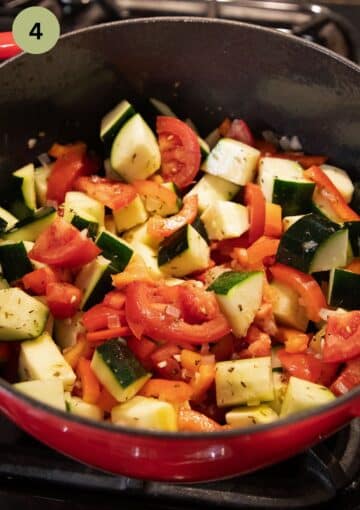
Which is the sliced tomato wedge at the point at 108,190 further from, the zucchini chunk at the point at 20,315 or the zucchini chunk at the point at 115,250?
the zucchini chunk at the point at 20,315

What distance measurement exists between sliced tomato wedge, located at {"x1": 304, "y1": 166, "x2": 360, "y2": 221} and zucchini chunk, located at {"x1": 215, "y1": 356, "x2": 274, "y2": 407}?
404 millimetres

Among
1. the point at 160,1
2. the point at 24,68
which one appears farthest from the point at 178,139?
the point at 160,1

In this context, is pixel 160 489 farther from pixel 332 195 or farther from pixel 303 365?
pixel 332 195

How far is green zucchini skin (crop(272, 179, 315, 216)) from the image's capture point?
4.70ft

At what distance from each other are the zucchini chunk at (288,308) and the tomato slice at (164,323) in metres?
0.13

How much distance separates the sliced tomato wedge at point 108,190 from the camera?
143 centimetres

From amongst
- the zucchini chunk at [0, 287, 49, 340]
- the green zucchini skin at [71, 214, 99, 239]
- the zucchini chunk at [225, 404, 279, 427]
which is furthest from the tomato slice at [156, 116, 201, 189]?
the zucchini chunk at [225, 404, 279, 427]

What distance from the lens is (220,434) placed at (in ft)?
2.78

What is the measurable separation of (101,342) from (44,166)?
49 cm

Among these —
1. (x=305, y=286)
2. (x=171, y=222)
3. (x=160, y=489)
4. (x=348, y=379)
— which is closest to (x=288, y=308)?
(x=305, y=286)

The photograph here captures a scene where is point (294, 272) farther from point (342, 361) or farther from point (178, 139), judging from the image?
point (178, 139)

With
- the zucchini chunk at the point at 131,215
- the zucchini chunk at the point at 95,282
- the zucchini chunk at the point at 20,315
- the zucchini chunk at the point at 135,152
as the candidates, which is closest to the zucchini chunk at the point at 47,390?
the zucchini chunk at the point at 20,315

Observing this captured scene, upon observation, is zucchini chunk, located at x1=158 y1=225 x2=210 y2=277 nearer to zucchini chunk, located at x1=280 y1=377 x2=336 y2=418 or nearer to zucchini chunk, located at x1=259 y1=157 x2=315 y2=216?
zucchini chunk, located at x1=259 y1=157 x2=315 y2=216

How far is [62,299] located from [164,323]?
0.20m
